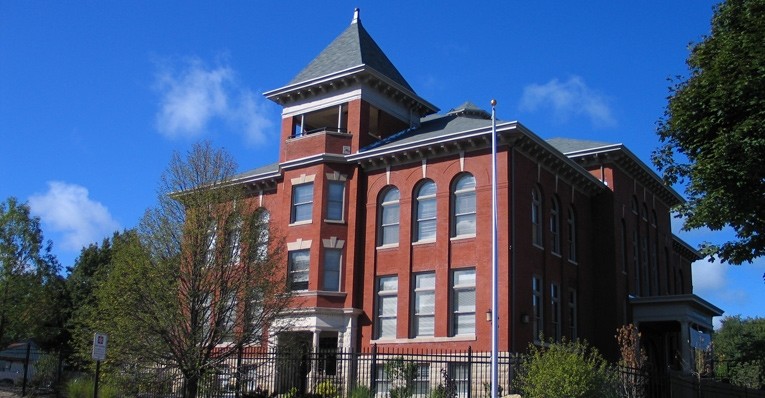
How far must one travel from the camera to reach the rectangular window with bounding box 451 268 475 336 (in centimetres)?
2855

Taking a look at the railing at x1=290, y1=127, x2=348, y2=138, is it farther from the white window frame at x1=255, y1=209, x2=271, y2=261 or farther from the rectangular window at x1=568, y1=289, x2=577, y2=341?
the rectangular window at x1=568, y1=289, x2=577, y2=341

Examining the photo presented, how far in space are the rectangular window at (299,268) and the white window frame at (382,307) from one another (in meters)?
3.02

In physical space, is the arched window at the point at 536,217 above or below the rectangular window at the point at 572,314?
above

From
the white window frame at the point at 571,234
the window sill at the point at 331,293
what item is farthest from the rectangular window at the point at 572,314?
the window sill at the point at 331,293

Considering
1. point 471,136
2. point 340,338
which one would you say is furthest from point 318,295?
Result: point 471,136

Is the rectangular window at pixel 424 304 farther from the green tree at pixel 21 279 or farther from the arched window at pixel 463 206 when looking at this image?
the green tree at pixel 21 279

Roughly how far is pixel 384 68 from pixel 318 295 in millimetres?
11201

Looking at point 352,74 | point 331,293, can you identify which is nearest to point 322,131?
point 352,74

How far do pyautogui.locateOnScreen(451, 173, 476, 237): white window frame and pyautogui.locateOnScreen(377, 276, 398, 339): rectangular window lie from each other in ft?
10.9

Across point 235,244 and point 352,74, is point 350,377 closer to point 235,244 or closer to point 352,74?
point 235,244

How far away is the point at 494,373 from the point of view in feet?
65.0

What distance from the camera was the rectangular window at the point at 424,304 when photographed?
29.5 meters

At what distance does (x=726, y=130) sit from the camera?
23531mm

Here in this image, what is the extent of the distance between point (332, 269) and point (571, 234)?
35.7 feet
